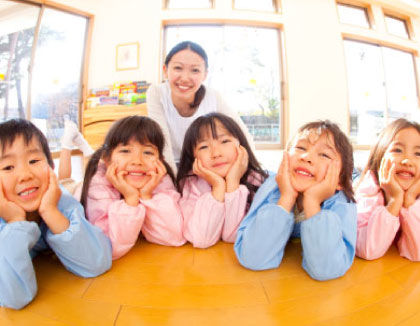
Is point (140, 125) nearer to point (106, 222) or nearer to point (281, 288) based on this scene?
point (106, 222)

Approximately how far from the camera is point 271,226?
48cm

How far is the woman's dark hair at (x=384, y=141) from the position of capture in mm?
600

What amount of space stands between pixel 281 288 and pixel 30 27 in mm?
1756

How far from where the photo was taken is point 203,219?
58cm

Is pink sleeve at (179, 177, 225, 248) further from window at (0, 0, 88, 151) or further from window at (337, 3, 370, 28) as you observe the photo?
window at (337, 3, 370, 28)

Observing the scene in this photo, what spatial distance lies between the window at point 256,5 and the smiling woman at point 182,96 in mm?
804

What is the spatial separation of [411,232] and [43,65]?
1.82m

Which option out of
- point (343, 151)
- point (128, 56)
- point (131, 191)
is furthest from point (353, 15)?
Result: point (131, 191)

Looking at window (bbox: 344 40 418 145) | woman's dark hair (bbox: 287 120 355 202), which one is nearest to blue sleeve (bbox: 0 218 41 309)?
woman's dark hair (bbox: 287 120 355 202)

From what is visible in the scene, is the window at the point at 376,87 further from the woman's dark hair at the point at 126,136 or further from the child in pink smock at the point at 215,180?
the woman's dark hair at the point at 126,136

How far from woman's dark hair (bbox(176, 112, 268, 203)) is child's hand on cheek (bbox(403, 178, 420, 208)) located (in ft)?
1.13

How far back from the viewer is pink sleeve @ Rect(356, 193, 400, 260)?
528mm

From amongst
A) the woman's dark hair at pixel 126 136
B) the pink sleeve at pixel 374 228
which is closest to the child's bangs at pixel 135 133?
the woman's dark hair at pixel 126 136

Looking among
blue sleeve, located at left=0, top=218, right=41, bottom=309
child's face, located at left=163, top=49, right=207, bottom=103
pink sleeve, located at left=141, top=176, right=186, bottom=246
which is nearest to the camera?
blue sleeve, located at left=0, top=218, right=41, bottom=309
